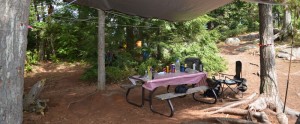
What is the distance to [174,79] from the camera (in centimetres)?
457

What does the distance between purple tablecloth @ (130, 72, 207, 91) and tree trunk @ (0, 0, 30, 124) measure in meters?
2.05

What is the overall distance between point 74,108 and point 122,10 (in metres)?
1.97

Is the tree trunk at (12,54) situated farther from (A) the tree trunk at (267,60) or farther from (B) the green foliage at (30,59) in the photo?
(B) the green foliage at (30,59)

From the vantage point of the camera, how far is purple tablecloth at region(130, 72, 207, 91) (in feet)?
14.1

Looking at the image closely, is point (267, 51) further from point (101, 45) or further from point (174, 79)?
point (101, 45)

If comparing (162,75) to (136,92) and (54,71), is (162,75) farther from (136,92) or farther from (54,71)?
(54,71)

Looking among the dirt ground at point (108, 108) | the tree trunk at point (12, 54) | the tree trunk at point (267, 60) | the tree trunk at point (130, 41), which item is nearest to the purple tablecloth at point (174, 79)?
the dirt ground at point (108, 108)

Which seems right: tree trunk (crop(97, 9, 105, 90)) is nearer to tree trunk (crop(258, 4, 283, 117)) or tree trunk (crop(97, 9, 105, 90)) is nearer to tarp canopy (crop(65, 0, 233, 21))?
tarp canopy (crop(65, 0, 233, 21))

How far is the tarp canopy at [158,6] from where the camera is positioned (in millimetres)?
4531

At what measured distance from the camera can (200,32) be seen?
26.1 ft

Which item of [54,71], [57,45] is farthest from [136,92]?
[57,45]

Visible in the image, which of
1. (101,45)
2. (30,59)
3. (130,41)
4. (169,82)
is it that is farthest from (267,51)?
(30,59)

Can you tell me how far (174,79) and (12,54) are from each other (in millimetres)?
2661

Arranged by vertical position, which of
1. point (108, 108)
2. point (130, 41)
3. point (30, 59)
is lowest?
point (108, 108)
